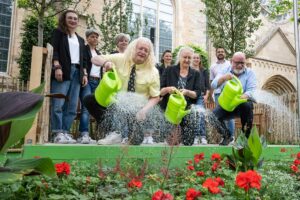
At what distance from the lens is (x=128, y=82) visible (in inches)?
165

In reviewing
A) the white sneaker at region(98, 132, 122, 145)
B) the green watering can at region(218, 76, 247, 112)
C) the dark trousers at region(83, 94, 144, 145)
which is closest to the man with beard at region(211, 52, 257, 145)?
the green watering can at region(218, 76, 247, 112)

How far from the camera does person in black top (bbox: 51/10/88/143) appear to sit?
4363mm

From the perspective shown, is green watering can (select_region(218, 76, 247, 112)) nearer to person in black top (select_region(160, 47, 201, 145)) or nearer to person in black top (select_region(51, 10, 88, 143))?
person in black top (select_region(160, 47, 201, 145))

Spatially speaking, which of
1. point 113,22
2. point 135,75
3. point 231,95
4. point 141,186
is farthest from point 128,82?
point 113,22

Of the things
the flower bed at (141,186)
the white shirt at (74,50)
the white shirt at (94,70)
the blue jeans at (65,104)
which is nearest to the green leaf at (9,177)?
the flower bed at (141,186)

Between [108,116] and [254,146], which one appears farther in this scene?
[108,116]

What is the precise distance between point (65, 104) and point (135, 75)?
1.11m

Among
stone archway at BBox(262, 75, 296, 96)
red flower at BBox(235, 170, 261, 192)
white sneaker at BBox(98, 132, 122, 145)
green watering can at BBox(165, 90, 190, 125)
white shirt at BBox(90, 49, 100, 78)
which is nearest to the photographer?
red flower at BBox(235, 170, 261, 192)

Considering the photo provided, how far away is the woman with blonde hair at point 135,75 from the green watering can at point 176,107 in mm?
252

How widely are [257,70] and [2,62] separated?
1296 centimetres

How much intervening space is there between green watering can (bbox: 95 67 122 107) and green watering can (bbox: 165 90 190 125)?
0.77 m

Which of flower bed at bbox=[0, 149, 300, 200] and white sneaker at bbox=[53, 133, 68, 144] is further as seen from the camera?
white sneaker at bbox=[53, 133, 68, 144]

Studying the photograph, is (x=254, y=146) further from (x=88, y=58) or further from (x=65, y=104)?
(x=88, y=58)

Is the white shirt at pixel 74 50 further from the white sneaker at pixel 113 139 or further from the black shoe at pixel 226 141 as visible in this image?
the black shoe at pixel 226 141
